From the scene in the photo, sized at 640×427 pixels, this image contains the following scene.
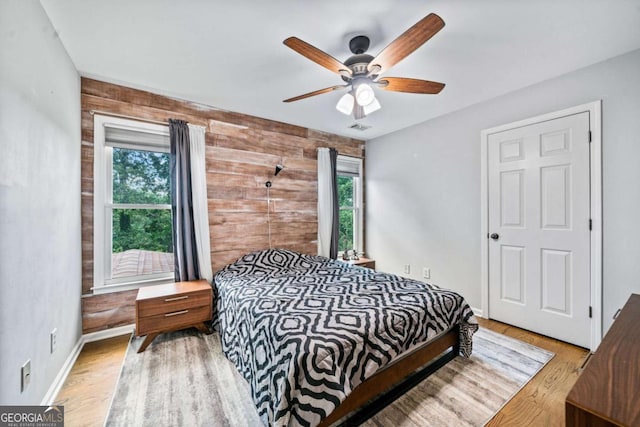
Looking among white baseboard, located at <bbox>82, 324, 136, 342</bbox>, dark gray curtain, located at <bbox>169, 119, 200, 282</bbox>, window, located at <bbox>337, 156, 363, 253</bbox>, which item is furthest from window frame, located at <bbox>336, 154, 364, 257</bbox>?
white baseboard, located at <bbox>82, 324, 136, 342</bbox>

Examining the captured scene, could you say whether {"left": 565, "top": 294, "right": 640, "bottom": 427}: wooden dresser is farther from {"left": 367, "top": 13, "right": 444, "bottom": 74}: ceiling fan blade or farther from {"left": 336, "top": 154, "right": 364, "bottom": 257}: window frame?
{"left": 336, "top": 154, "right": 364, "bottom": 257}: window frame

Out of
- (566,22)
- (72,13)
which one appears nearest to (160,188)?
(72,13)

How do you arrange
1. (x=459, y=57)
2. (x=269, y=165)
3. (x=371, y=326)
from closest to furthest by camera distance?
1. (x=371, y=326)
2. (x=459, y=57)
3. (x=269, y=165)

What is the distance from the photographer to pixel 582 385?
Result: 2.58 ft

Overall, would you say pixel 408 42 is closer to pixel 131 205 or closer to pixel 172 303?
pixel 172 303

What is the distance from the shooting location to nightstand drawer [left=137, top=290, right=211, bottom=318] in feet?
7.27

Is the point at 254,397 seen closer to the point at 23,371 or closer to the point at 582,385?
the point at 23,371

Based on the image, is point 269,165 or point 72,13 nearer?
point 72,13

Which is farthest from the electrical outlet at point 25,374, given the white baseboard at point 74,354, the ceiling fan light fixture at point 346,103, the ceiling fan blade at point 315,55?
the ceiling fan light fixture at point 346,103

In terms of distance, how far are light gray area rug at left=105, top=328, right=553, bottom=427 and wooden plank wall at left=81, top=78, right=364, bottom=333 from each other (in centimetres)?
89

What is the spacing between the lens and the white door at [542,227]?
7.52ft

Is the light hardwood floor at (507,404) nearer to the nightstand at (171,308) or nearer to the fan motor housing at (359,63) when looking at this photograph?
the nightstand at (171,308)

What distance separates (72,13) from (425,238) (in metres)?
3.94

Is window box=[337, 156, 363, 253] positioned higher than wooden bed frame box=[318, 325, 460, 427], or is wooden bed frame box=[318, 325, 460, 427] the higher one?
window box=[337, 156, 363, 253]
